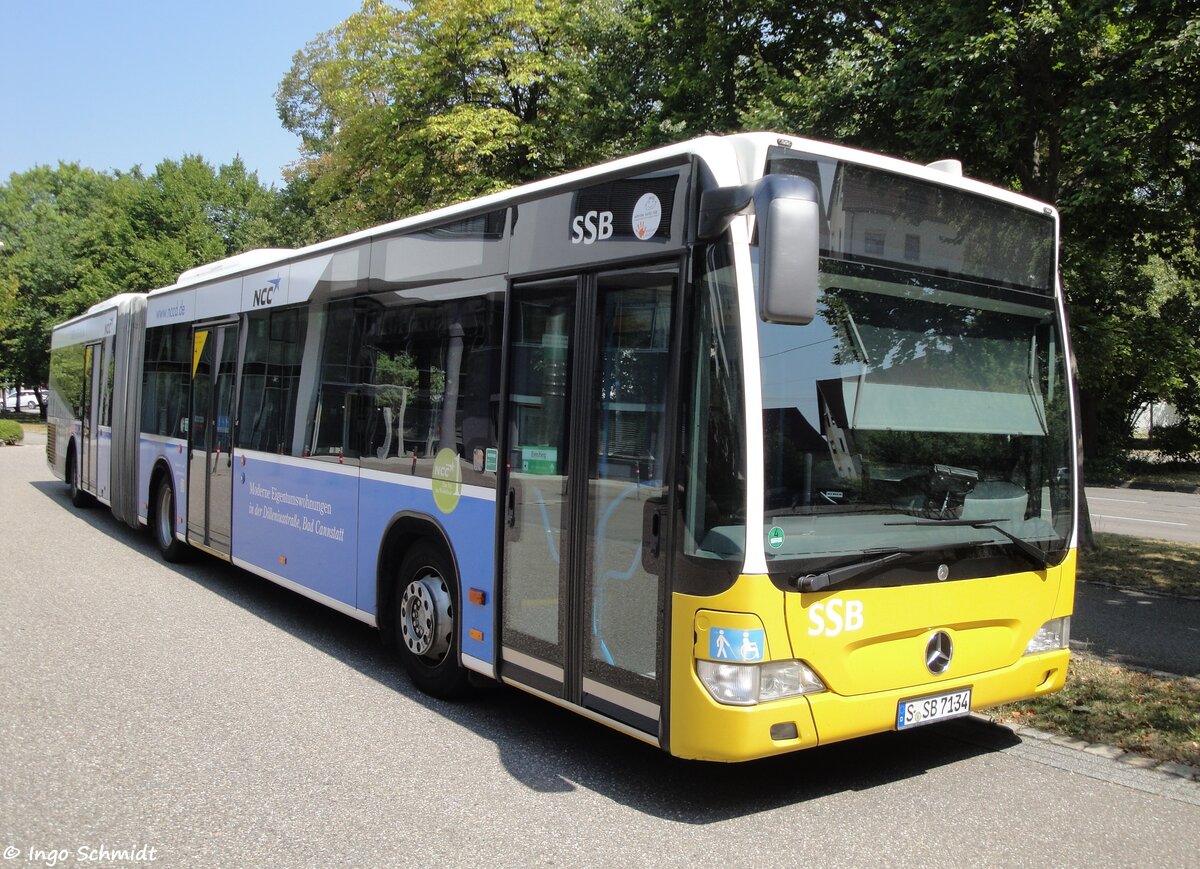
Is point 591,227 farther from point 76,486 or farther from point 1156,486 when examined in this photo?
point 1156,486

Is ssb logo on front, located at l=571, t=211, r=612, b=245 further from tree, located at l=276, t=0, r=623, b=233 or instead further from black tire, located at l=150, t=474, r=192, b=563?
tree, located at l=276, t=0, r=623, b=233

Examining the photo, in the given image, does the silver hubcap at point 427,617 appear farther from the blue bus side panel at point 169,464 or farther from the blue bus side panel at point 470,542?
the blue bus side panel at point 169,464

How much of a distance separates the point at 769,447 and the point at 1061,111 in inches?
279

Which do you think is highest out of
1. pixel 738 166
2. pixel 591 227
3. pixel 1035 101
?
pixel 1035 101

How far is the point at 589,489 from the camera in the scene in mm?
4992

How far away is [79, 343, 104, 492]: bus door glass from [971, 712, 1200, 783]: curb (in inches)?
509

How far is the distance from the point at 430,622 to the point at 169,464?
6.31 metres

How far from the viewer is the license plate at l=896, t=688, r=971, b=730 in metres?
4.62

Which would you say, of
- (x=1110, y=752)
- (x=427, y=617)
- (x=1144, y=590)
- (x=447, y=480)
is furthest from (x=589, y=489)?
(x=1144, y=590)

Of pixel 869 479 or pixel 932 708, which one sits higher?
pixel 869 479

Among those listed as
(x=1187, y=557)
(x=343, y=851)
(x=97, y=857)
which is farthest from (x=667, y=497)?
(x=1187, y=557)

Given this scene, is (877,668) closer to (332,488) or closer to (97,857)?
(97,857)

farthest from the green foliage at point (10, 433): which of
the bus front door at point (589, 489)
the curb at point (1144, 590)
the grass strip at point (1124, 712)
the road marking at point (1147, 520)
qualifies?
the grass strip at point (1124, 712)

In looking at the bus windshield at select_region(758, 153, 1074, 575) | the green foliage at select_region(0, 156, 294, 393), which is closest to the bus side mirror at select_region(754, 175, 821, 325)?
the bus windshield at select_region(758, 153, 1074, 575)
